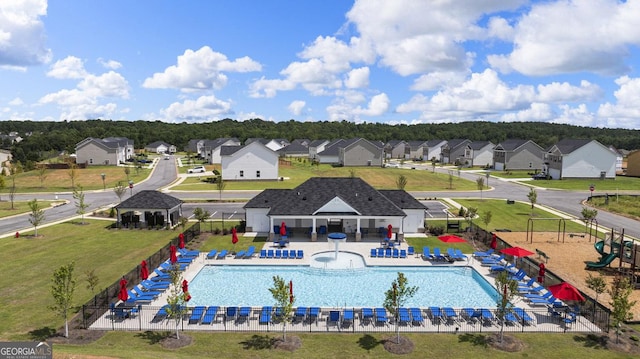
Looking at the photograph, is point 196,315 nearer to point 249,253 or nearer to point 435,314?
point 249,253

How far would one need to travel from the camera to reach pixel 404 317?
21375mm

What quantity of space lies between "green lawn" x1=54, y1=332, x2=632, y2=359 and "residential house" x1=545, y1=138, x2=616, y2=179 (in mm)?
77631

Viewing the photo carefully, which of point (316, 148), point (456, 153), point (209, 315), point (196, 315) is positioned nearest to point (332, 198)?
point (209, 315)

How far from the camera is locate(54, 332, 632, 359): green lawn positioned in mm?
18406

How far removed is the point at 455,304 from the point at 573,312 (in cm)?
625

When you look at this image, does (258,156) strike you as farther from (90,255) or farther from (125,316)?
(125,316)

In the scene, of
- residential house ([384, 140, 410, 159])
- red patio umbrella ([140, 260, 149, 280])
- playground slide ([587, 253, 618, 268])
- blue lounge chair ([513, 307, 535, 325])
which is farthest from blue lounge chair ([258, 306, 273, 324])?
residential house ([384, 140, 410, 159])

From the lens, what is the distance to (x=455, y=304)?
2527cm

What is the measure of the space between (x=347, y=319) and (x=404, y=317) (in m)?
3.00

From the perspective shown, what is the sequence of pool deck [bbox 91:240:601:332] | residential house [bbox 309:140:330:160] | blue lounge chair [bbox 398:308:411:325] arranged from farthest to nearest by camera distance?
residential house [bbox 309:140:330:160], blue lounge chair [bbox 398:308:411:325], pool deck [bbox 91:240:601:332]

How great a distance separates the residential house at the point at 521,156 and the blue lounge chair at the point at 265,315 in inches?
3800

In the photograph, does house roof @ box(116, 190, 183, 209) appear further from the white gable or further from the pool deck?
the pool deck

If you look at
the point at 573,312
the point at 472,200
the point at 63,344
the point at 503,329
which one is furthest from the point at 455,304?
the point at 472,200

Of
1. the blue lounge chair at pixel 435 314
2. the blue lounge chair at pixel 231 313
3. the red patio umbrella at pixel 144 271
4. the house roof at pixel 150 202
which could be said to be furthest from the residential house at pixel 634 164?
the red patio umbrella at pixel 144 271
